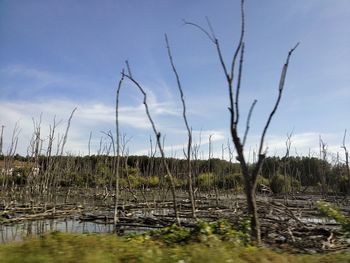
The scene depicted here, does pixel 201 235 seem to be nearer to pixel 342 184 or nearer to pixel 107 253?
pixel 107 253

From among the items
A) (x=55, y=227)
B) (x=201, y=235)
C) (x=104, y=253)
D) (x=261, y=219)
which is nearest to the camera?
(x=104, y=253)

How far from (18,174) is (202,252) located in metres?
28.7

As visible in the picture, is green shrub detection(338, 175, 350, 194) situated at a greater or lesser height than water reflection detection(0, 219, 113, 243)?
greater

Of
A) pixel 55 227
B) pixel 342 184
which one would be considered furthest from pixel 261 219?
pixel 342 184

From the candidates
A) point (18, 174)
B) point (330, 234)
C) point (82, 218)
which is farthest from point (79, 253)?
point (18, 174)

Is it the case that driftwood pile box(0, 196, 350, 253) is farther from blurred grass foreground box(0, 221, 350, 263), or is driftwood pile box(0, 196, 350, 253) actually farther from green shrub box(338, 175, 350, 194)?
green shrub box(338, 175, 350, 194)

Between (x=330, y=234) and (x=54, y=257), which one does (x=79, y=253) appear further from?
(x=330, y=234)

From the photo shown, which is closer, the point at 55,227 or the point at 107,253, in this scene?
the point at 107,253

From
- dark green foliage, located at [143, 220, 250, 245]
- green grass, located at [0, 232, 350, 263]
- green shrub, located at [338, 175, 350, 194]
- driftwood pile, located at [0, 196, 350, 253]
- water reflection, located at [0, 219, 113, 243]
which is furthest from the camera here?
green shrub, located at [338, 175, 350, 194]

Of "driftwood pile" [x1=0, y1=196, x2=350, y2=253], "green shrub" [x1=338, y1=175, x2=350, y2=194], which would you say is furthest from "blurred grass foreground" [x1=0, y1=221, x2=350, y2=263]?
"green shrub" [x1=338, y1=175, x2=350, y2=194]

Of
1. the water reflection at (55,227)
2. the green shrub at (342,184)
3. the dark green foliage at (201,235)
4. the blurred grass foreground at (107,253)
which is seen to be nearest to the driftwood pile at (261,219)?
the water reflection at (55,227)

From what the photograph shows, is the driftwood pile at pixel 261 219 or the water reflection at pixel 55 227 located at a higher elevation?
the driftwood pile at pixel 261 219

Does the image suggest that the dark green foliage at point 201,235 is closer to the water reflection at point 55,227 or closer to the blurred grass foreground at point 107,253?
the blurred grass foreground at point 107,253

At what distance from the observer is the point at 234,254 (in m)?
5.39
